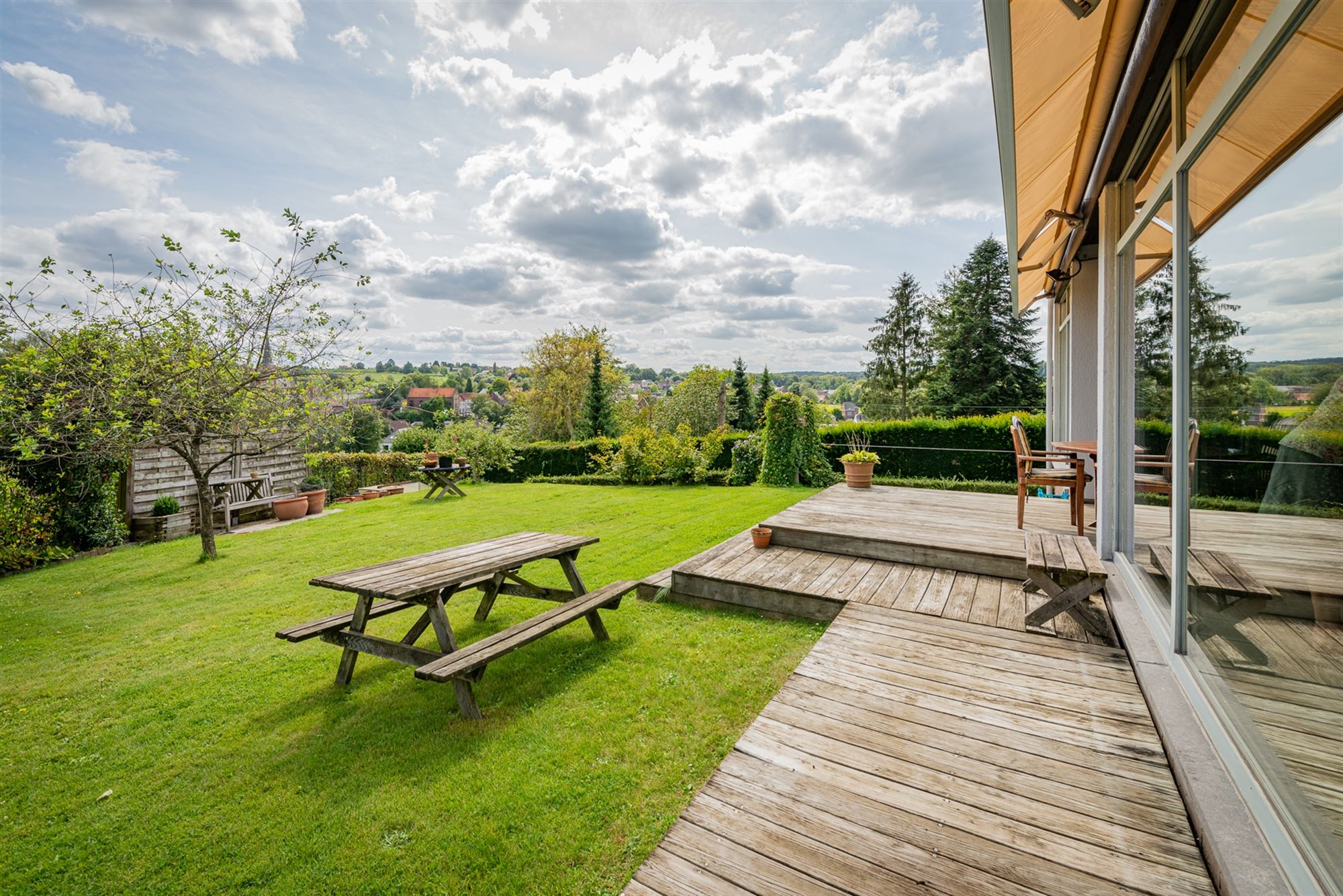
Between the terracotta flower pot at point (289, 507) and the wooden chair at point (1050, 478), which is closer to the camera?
the wooden chair at point (1050, 478)

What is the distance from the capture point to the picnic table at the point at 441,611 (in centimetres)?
282

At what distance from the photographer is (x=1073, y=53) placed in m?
2.44

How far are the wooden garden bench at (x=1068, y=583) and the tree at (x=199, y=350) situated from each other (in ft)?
26.3

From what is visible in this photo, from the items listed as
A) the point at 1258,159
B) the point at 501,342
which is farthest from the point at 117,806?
the point at 501,342

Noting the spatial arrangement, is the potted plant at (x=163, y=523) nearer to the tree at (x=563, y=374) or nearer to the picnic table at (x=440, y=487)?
the picnic table at (x=440, y=487)

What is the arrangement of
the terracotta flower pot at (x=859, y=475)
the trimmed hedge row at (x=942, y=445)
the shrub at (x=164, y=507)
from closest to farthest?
the terracotta flower pot at (x=859, y=475), the shrub at (x=164, y=507), the trimmed hedge row at (x=942, y=445)

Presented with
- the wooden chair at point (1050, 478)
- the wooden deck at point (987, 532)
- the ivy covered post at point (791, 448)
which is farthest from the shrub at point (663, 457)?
the wooden chair at point (1050, 478)

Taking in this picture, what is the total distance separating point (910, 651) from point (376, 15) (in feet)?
28.2

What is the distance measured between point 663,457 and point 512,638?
9.68 metres

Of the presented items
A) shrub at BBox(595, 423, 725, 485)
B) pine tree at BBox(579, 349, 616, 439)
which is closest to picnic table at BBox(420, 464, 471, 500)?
shrub at BBox(595, 423, 725, 485)

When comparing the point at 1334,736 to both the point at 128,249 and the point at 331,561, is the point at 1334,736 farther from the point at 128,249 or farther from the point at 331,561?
the point at 128,249

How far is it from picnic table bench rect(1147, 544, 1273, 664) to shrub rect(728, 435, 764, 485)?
9830 millimetres

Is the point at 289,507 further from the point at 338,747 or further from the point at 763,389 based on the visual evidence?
the point at 763,389

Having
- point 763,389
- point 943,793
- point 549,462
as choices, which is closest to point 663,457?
point 549,462
